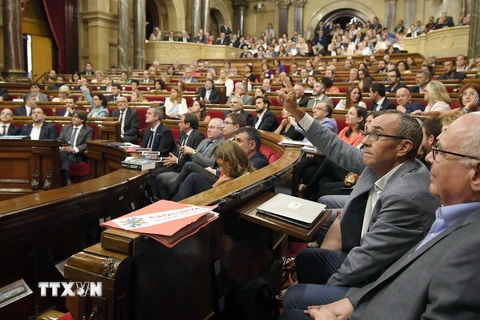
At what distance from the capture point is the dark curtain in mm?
12258

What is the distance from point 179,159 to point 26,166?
5.03 ft

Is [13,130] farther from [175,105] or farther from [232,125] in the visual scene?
[232,125]

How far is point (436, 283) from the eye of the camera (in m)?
0.96

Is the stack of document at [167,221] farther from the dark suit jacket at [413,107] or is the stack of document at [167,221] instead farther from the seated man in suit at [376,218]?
the dark suit jacket at [413,107]

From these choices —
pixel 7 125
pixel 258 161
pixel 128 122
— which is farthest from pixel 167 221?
pixel 128 122

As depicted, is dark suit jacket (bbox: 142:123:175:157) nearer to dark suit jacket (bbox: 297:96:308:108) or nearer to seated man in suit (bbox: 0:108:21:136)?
seated man in suit (bbox: 0:108:21:136)

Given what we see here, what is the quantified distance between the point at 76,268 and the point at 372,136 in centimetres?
122

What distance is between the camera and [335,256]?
1.88 metres

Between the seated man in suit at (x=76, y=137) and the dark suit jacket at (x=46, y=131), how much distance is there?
9 cm

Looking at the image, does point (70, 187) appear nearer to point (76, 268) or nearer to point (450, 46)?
point (76, 268)

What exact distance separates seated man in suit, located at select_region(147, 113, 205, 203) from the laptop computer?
2316mm

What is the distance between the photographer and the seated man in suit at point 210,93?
7.64 metres

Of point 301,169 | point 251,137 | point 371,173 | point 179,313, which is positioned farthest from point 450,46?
point 179,313

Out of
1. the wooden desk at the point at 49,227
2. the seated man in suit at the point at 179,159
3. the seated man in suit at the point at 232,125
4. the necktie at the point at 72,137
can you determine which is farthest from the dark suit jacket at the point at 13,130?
the wooden desk at the point at 49,227
